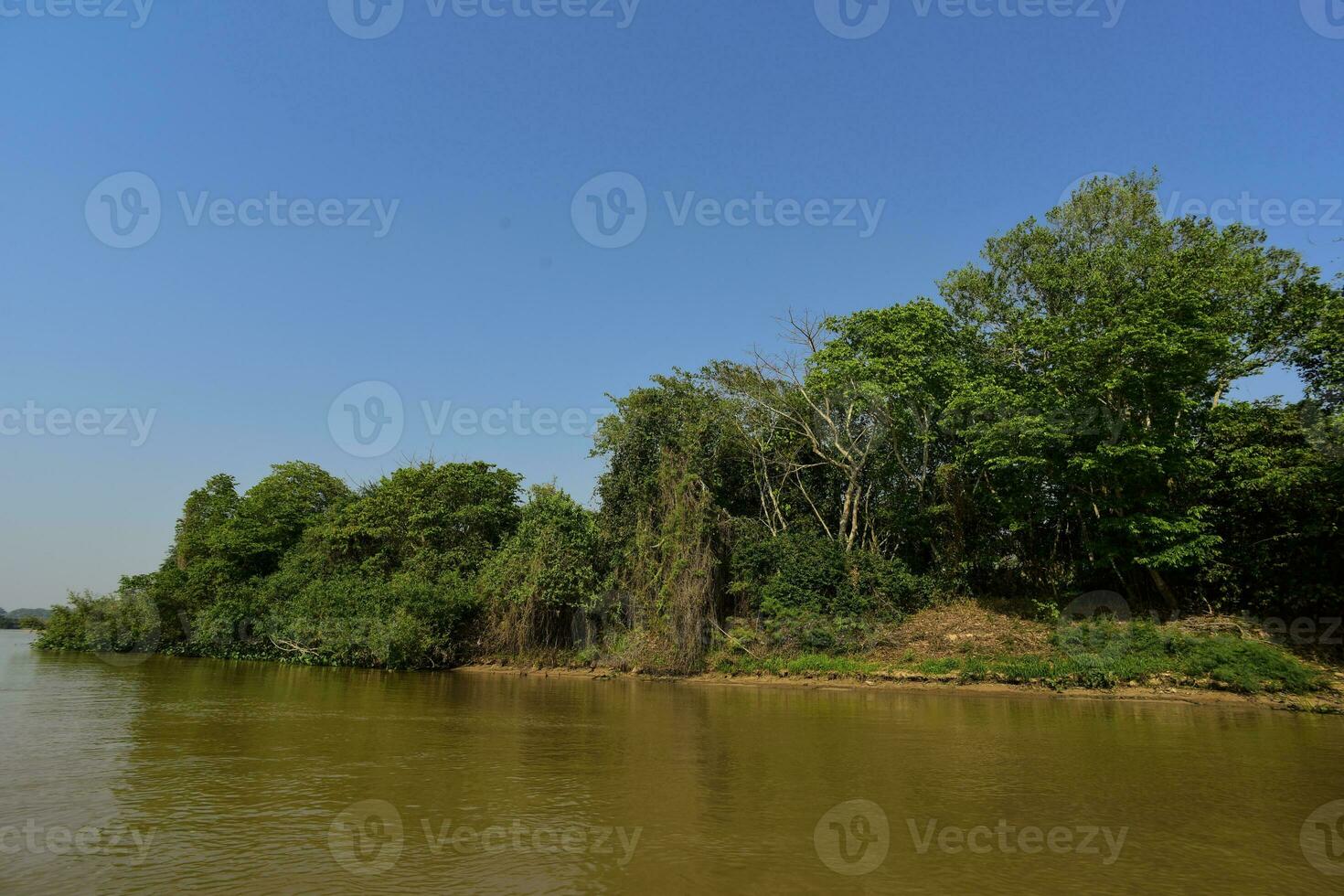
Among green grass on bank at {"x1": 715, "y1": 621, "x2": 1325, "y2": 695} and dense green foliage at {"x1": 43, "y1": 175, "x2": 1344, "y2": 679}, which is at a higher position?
dense green foliage at {"x1": 43, "y1": 175, "x2": 1344, "y2": 679}

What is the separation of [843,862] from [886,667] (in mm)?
16464

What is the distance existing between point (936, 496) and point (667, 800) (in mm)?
21404

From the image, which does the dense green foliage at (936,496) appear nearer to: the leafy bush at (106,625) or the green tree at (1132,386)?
the green tree at (1132,386)

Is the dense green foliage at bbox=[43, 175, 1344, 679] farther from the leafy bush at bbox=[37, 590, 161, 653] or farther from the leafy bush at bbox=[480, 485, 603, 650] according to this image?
the leafy bush at bbox=[37, 590, 161, 653]

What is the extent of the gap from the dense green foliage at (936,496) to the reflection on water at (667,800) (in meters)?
6.23

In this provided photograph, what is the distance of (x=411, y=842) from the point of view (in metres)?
7.08

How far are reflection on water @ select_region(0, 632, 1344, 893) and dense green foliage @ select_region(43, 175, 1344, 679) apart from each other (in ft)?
20.5

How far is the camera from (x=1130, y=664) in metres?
18.8

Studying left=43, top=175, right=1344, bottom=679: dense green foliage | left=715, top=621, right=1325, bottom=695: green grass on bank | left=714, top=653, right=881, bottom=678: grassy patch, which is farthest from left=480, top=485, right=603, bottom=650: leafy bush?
left=715, top=621, right=1325, bottom=695: green grass on bank

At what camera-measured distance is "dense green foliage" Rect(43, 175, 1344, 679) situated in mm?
19344

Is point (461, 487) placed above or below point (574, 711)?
above

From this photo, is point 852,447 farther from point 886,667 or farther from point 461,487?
point 461,487

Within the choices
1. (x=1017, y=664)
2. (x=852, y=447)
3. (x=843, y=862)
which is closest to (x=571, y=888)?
(x=843, y=862)

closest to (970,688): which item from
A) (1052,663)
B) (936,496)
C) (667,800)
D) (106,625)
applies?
(1052,663)
